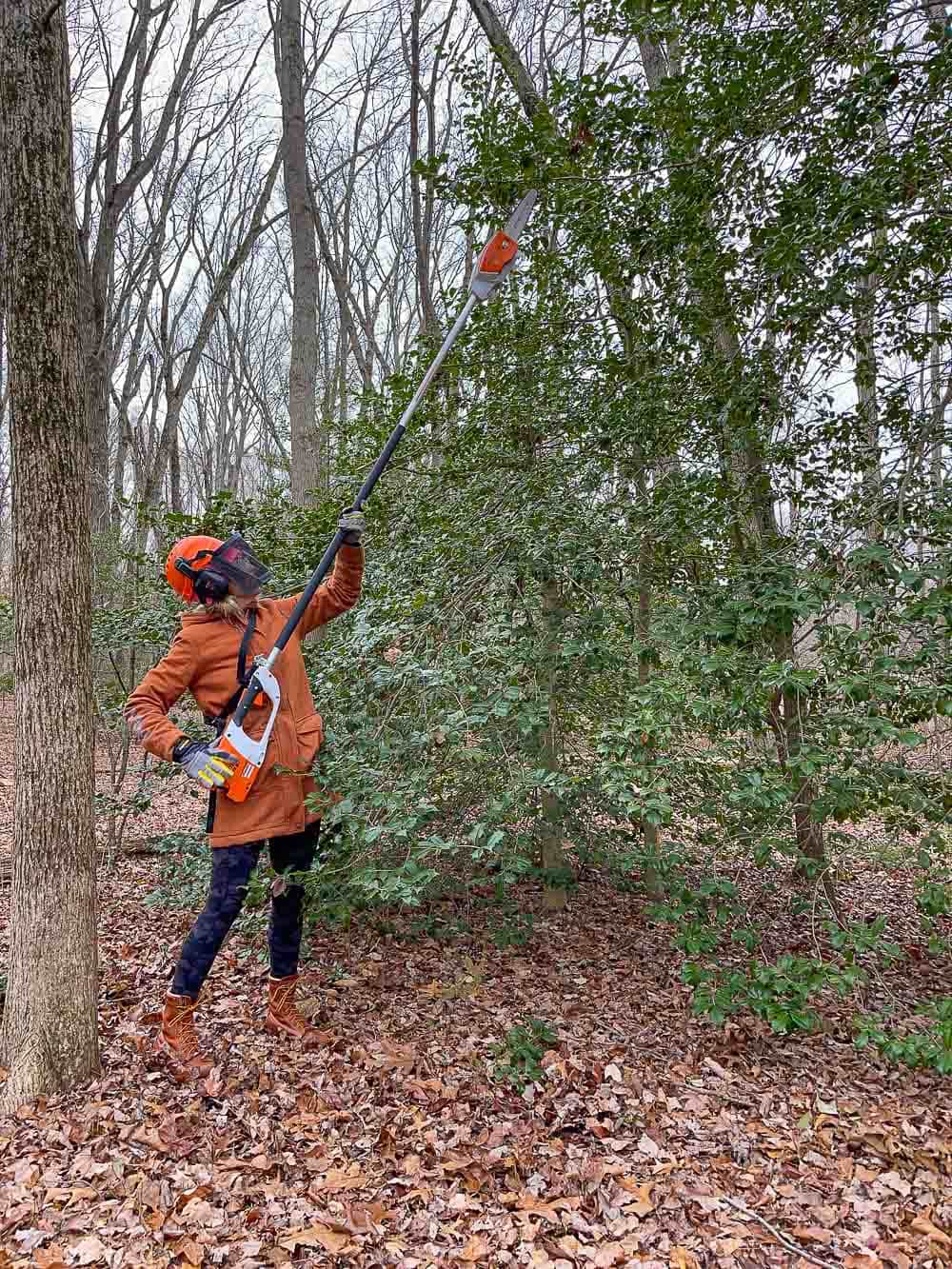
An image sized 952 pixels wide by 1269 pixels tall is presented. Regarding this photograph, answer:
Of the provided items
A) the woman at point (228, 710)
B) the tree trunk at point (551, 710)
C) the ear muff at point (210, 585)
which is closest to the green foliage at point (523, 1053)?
the tree trunk at point (551, 710)

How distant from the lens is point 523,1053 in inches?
128

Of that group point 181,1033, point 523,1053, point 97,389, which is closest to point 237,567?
point 181,1033

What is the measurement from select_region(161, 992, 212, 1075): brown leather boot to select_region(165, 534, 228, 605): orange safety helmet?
166 cm

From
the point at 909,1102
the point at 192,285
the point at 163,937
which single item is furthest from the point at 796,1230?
the point at 192,285

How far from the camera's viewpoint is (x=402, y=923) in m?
4.44

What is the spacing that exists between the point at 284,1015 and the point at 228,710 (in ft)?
4.71

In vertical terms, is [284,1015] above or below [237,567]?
below

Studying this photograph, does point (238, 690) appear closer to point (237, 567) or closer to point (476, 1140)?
point (237, 567)

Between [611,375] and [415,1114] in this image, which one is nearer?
[415,1114]

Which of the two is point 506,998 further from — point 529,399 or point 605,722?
point 529,399

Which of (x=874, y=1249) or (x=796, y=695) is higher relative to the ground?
(x=796, y=695)

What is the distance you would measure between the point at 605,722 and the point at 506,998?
5.62 feet

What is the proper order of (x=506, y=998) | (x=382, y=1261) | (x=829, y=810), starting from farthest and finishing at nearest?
1. (x=506, y=998)
2. (x=829, y=810)
3. (x=382, y=1261)

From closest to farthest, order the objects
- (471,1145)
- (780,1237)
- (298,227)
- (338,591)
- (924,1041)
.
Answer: (780,1237), (924,1041), (471,1145), (338,591), (298,227)
